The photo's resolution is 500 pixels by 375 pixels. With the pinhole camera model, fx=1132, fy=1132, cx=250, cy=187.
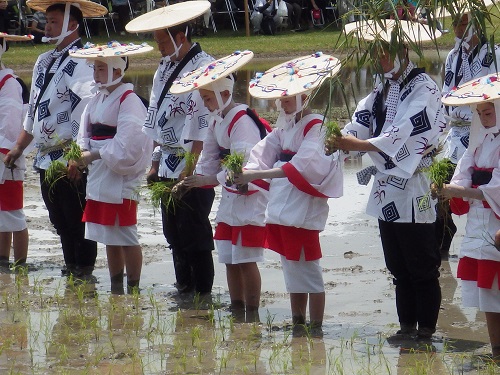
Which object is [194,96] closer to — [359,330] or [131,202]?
[131,202]

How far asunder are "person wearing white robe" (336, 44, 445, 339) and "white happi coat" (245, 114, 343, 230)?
203 millimetres

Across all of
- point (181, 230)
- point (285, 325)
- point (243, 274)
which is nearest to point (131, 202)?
point (181, 230)

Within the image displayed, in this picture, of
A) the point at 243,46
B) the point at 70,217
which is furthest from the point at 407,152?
the point at 243,46

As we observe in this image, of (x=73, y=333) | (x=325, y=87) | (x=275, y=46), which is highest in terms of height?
(x=325, y=87)

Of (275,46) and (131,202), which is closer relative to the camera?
(131,202)

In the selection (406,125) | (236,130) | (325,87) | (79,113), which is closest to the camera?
(325,87)

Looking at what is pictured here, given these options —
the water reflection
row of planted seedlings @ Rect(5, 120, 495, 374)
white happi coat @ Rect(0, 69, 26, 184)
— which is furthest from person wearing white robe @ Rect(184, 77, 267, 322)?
the water reflection

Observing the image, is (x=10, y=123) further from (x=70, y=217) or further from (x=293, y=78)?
(x=293, y=78)

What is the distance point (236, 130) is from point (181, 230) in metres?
0.95

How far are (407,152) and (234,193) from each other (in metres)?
1.26

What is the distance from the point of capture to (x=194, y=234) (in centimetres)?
735

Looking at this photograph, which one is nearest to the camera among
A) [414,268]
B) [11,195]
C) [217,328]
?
[414,268]

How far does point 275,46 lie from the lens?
24531 mm

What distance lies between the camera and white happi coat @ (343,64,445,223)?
19.5 ft
